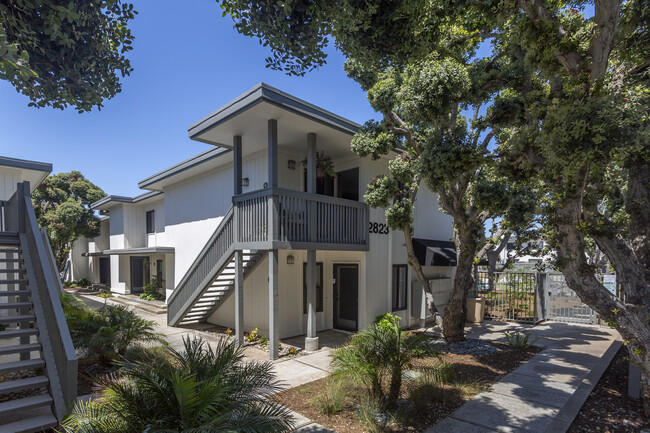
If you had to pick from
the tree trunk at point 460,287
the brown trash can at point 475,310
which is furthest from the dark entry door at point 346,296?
the brown trash can at point 475,310

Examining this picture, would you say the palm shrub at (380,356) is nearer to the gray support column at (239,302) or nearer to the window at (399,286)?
the gray support column at (239,302)

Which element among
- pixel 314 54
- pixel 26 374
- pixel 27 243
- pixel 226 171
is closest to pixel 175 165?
pixel 226 171

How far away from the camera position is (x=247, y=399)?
3.20 m

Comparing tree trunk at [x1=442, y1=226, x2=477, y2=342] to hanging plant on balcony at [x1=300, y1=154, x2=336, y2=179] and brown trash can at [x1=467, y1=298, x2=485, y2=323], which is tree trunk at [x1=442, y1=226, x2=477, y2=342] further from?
hanging plant on balcony at [x1=300, y1=154, x2=336, y2=179]

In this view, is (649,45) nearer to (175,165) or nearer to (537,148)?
(537,148)

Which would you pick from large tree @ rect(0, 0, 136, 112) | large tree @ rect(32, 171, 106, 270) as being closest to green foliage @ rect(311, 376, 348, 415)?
large tree @ rect(0, 0, 136, 112)

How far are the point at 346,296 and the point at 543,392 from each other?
18.9 ft

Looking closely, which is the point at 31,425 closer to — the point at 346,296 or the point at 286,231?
the point at 286,231

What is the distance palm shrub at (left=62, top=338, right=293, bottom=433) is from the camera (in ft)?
8.81

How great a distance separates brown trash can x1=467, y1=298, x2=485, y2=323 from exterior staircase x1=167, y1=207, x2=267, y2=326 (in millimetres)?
8336

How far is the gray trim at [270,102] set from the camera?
7227 mm

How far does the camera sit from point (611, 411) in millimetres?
5168

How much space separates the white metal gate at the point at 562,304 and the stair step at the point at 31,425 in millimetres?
14133

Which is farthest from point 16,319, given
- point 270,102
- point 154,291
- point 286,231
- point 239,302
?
point 154,291
